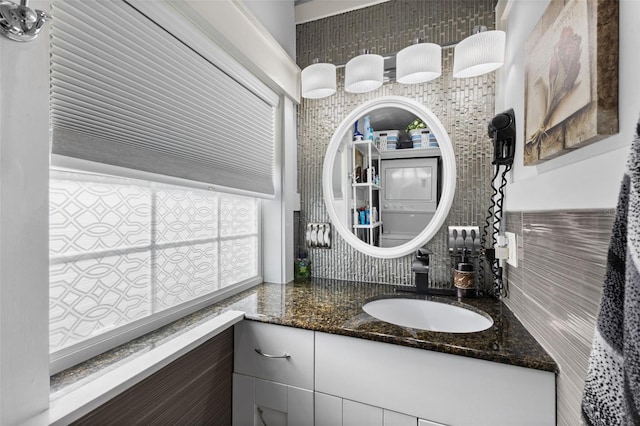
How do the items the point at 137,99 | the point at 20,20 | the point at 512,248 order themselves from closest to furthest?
the point at 20,20
the point at 137,99
the point at 512,248

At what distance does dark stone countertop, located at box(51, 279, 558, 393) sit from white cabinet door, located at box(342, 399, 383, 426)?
24cm

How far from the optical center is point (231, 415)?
118 centimetres

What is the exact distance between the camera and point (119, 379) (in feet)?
2.38

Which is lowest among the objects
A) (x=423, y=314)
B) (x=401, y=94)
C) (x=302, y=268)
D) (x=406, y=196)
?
(x=423, y=314)

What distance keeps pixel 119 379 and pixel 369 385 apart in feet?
2.41

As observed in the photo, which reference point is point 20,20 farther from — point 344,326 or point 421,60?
point 421,60

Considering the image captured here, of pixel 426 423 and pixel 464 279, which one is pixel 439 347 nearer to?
pixel 426 423

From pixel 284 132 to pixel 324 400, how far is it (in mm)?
1308

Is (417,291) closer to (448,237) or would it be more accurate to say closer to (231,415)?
(448,237)

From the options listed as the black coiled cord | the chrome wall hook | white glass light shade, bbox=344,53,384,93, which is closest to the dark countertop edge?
the black coiled cord

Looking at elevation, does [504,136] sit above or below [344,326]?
above

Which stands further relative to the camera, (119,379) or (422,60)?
(422,60)

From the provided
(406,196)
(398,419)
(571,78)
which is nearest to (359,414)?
(398,419)

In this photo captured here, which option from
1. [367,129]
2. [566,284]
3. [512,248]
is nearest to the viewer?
[566,284]
